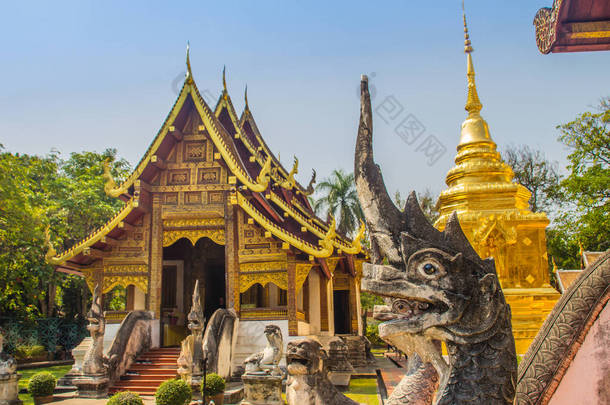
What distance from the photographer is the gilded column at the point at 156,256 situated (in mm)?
12781

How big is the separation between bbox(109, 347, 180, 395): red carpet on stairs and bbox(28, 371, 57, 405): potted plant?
3.80ft

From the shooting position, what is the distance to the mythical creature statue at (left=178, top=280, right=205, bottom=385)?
9773 mm

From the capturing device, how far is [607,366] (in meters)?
2.49

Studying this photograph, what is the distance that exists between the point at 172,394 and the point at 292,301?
15.6 ft

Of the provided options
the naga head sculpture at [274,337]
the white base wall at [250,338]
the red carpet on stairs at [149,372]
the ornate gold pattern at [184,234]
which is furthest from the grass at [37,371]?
the naga head sculpture at [274,337]

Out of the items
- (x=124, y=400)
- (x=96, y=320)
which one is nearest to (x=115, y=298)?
(x=96, y=320)

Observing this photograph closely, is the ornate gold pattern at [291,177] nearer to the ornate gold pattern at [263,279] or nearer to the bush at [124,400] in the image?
the ornate gold pattern at [263,279]

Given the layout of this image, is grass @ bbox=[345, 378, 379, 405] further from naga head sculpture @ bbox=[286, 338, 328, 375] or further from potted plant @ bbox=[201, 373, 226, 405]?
naga head sculpture @ bbox=[286, 338, 328, 375]

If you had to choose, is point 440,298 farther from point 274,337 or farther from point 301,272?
point 301,272

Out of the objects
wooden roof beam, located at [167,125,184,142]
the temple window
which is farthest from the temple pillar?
the temple window

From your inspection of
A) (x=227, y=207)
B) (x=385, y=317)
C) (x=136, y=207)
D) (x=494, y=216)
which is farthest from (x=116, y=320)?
(x=385, y=317)

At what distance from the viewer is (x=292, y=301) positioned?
483 inches

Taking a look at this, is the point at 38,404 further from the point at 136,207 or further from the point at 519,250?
the point at 519,250

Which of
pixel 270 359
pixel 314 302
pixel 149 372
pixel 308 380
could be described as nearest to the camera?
pixel 308 380
